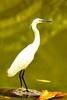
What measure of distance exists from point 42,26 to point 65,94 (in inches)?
23.9

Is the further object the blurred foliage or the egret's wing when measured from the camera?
the blurred foliage

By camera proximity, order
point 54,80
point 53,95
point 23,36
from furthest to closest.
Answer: point 23,36
point 54,80
point 53,95

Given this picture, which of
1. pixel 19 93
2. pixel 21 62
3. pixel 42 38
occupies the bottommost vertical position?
pixel 19 93

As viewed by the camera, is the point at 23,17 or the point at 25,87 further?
the point at 23,17

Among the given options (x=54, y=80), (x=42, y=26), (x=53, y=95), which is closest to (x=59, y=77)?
(x=54, y=80)

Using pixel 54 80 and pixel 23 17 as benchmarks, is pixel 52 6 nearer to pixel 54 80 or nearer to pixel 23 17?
pixel 23 17

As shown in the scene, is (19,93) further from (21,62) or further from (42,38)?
(42,38)

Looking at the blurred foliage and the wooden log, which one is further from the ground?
the blurred foliage

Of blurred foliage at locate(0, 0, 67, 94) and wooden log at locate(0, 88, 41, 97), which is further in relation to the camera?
blurred foliage at locate(0, 0, 67, 94)

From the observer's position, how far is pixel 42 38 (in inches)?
122

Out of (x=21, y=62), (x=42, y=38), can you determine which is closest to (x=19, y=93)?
(x=21, y=62)

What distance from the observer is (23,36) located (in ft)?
10.1

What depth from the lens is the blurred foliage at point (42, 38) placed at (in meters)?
2.90

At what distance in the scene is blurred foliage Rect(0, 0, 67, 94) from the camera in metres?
2.90
